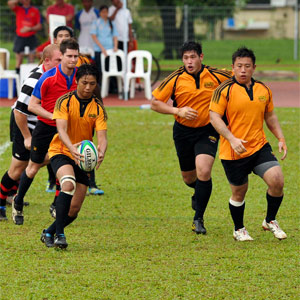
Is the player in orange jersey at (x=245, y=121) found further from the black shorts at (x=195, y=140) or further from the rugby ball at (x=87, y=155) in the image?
the rugby ball at (x=87, y=155)

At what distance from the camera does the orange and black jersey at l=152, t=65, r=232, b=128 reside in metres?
8.44

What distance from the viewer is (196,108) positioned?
8.50 metres

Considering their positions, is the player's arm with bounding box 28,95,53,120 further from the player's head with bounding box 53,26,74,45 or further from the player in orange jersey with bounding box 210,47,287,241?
the player in orange jersey with bounding box 210,47,287,241

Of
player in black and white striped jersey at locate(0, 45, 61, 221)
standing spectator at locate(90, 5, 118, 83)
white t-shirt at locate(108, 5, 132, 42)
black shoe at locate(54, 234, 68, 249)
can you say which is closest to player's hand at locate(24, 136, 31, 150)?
player in black and white striped jersey at locate(0, 45, 61, 221)

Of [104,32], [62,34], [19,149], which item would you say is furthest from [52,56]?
[104,32]

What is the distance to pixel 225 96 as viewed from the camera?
758 cm

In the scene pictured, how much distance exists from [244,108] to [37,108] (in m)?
2.19

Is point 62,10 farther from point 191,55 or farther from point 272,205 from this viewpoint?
point 272,205

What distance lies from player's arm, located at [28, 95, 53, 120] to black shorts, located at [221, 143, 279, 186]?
1.90 metres

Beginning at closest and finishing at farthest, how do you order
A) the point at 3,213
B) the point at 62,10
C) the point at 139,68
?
the point at 3,213
the point at 62,10
the point at 139,68

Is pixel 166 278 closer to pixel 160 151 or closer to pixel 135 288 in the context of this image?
pixel 135 288

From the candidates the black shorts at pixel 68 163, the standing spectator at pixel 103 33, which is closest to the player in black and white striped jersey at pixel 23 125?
the black shorts at pixel 68 163

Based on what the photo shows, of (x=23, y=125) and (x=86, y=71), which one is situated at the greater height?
(x=86, y=71)

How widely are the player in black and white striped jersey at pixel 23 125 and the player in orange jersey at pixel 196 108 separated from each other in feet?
4.14
